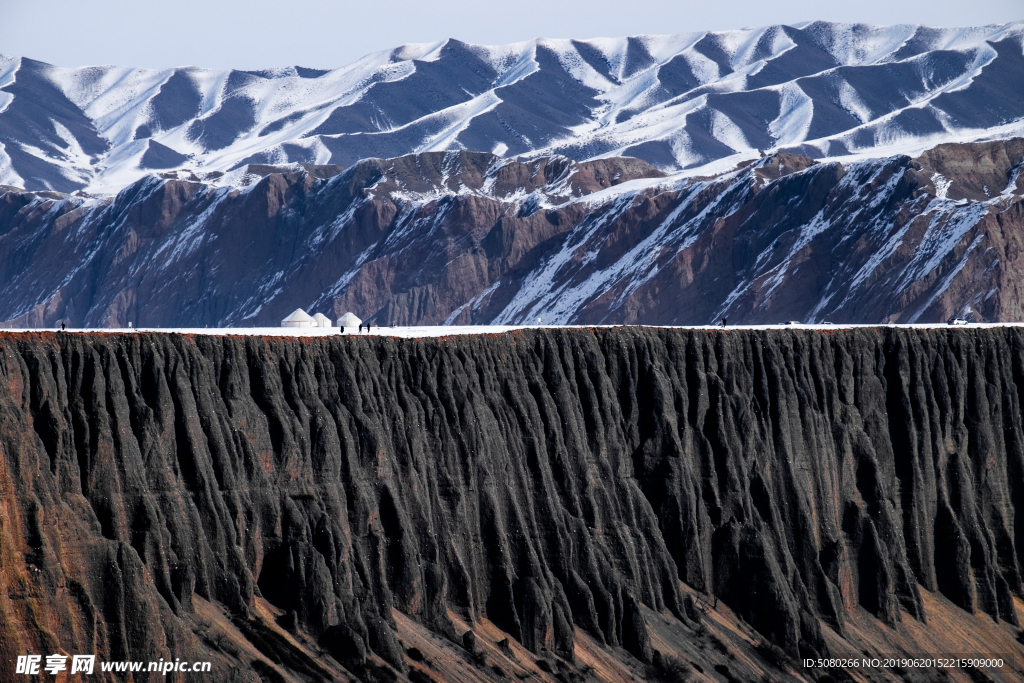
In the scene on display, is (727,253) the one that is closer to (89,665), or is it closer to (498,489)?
(498,489)

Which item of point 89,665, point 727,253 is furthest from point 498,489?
point 727,253

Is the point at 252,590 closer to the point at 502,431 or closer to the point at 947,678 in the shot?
the point at 502,431

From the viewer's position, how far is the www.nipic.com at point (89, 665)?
128ft

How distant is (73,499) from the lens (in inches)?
1724

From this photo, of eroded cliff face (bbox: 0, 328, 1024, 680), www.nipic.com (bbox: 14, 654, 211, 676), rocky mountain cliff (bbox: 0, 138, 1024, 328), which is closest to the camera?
www.nipic.com (bbox: 14, 654, 211, 676)

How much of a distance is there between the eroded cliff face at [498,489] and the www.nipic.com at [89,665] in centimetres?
37

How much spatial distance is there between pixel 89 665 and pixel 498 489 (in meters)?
21.3

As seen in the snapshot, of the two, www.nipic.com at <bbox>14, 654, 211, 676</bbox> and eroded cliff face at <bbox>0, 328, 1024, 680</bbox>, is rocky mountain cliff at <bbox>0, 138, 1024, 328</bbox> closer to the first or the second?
eroded cliff face at <bbox>0, 328, 1024, 680</bbox>

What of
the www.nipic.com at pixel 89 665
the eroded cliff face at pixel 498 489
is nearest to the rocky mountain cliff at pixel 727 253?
the eroded cliff face at pixel 498 489

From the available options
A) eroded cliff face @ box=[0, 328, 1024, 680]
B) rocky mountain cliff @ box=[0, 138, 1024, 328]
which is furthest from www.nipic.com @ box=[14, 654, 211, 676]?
rocky mountain cliff @ box=[0, 138, 1024, 328]

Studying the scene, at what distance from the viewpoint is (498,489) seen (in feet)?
194

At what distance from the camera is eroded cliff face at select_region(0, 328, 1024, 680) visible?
45125 mm

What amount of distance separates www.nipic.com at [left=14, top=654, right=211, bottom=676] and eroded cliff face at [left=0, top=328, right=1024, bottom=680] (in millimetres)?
371

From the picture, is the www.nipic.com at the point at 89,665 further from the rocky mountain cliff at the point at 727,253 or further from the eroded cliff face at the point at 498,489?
the rocky mountain cliff at the point at 727,253
